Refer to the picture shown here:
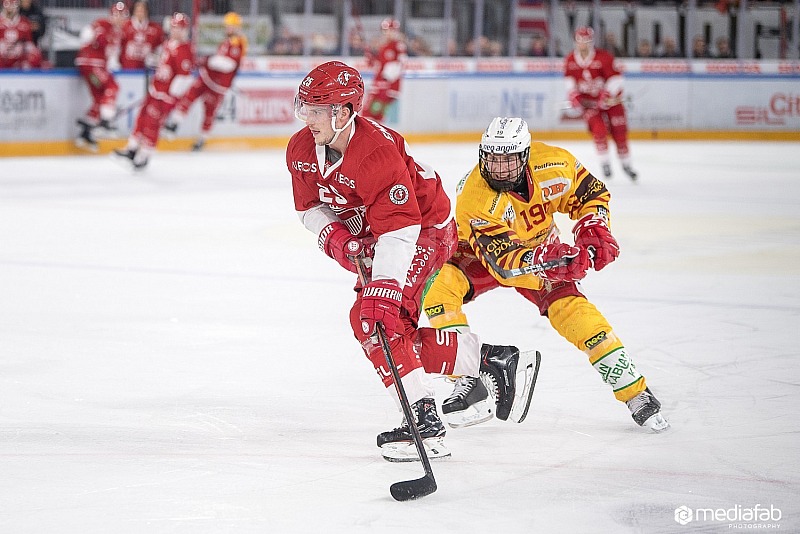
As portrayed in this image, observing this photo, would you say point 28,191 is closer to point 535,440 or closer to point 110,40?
point 110,40

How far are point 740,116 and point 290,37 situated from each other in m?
6.59

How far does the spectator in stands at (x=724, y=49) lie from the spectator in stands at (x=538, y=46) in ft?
8.35

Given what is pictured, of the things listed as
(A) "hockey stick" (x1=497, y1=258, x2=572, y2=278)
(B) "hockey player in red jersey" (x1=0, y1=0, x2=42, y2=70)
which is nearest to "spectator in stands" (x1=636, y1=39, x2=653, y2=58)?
(B) "hockey player in red jersey" (x1=0, y1=0, x2=42, y2=70)

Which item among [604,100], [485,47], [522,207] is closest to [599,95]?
[604,100]

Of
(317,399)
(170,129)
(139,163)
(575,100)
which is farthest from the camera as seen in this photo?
(170,129)

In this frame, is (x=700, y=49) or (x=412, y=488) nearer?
(x=412, y=488)

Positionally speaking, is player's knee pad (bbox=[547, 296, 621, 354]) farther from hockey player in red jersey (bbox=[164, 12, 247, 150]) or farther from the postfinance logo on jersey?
hockey player in red jersey (bbox=[164, 12, 247, 150])

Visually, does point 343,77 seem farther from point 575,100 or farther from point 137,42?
point 137,42

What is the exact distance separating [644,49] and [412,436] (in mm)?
15443

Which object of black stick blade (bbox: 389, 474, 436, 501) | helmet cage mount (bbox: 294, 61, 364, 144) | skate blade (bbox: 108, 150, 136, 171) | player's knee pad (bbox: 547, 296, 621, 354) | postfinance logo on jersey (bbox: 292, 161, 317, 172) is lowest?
skate blade (bbox: 108, 150, 136, 171)

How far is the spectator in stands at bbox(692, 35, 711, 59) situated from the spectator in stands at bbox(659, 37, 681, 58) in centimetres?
22

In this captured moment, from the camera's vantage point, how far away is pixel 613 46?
17953 millimetres

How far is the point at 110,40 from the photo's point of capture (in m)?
14.2

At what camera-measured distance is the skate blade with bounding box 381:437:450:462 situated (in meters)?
3.57
